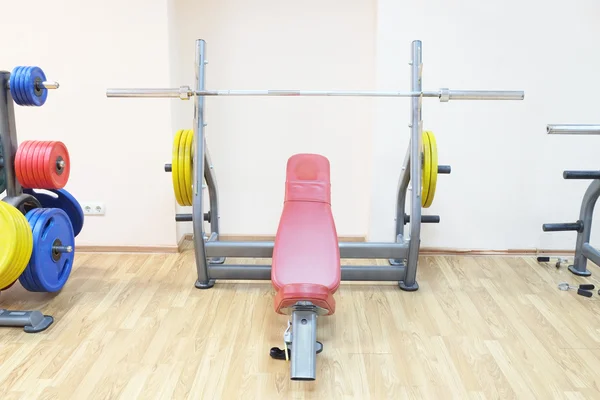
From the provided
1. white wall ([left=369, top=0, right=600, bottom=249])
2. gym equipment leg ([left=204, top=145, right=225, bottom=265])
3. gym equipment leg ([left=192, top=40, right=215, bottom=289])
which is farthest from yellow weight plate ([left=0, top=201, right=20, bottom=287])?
white wall ([left=369, top=0, right=600, bottom=249])

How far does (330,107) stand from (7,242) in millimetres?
1952

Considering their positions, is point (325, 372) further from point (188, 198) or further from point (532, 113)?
point (532, 113)

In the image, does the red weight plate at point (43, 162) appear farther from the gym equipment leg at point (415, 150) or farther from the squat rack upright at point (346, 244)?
the gym equipment leg at point (415, 150)

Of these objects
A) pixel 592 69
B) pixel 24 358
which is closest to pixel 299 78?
pixel 592 69

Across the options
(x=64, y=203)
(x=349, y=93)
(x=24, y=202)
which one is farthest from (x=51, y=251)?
(x=349, y=93)

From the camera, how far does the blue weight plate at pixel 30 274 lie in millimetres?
2488

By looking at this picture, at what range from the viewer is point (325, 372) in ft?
6.98

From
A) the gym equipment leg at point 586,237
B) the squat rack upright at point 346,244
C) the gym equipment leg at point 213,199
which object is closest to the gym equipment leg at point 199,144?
the squat rack upright at point 346,244

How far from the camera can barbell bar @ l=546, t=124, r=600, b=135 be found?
2602mm

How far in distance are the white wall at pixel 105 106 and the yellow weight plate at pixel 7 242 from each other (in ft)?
3.43

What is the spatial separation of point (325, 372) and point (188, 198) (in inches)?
47.3

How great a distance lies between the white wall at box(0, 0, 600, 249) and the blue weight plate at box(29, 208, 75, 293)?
0.67 metres

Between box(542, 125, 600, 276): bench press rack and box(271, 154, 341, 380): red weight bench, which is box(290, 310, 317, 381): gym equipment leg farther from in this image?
box(542, 125, 600, 276): bench press rack

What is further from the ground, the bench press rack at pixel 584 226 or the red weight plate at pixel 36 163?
the red weight plate at pixel 36 163
